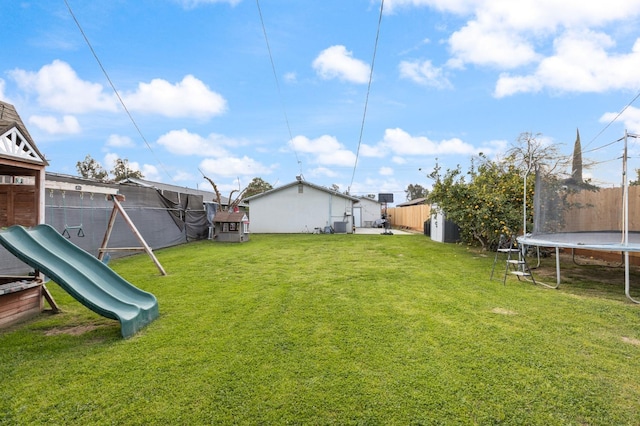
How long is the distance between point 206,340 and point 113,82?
8748 millimetres

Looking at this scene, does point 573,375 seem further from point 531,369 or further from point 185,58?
point 185,58

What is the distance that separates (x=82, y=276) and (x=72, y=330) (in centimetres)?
60

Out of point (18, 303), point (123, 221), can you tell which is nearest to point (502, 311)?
point (18, 303)

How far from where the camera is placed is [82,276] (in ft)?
11.6

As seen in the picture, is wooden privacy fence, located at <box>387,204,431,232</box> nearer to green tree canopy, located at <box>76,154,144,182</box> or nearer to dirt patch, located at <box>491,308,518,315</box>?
dirt patch, located at <box>491,308,518,315</box>

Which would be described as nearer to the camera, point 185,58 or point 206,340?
point 206,340

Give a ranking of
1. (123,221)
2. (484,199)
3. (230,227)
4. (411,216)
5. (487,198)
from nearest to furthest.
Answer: (487,198) → (484,199) → (123,221) → (230,227) → (411,216)

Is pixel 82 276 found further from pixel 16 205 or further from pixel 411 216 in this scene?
pixel 411 216

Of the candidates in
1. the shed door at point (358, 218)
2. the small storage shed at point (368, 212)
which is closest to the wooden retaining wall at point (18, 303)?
the shed door at point (358, 218)

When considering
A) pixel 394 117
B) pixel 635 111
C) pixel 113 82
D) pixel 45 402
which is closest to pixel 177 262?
pixel 113 82

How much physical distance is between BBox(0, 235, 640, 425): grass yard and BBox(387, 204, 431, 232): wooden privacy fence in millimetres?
13238

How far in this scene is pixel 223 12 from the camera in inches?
323

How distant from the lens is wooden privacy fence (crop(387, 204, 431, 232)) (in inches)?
758

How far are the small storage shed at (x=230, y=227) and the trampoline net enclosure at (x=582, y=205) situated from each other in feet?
33.6
